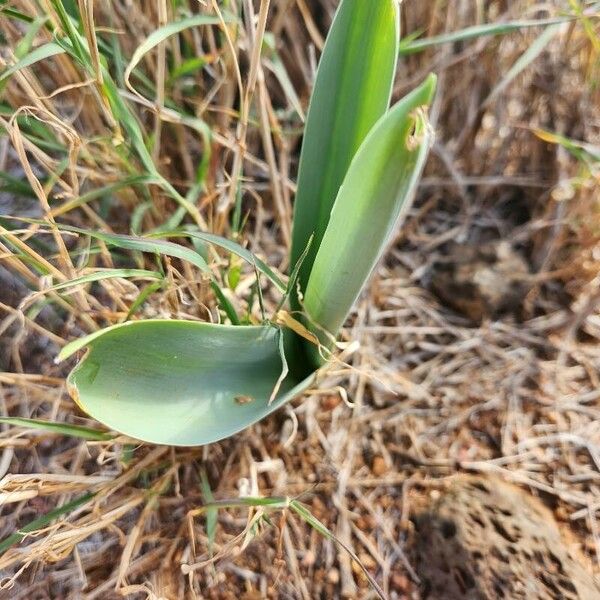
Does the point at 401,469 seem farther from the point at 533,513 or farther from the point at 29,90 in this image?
the point at 29,90

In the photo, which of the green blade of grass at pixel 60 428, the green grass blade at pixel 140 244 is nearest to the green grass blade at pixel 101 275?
the green grass blade at pixel 140 244

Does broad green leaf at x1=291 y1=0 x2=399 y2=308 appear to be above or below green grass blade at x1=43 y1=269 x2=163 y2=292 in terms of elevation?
above

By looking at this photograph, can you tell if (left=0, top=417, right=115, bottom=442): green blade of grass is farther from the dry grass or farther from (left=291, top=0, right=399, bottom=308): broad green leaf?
(left=291, top=0, right=399, bottom=308): broad green leaf

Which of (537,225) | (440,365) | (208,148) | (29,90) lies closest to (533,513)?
(440,365)

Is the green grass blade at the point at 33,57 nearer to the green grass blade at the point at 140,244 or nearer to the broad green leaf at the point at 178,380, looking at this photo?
the green grass blade at the point at 140,244

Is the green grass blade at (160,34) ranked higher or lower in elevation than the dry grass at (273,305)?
higher

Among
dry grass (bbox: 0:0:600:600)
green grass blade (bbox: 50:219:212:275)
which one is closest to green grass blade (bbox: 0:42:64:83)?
dry grass (bbox: 0:0:600:600)

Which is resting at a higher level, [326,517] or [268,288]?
[268,288]
